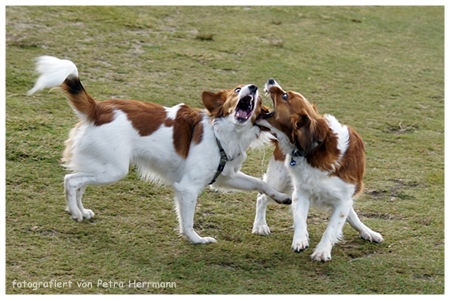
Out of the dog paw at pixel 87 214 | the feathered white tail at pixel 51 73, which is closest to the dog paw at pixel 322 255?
the dog paw at pixel 87 214

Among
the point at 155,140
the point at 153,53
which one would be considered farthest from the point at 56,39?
the point at 155,140

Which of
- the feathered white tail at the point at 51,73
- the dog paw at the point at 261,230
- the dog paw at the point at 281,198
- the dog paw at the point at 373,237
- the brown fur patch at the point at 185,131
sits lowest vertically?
the dog paw at the point at 261,230

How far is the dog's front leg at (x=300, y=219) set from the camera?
16.9 feet

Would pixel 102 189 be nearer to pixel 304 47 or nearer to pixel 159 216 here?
pixel 159 216

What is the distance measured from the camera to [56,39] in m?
9.96

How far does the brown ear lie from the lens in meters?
5.61

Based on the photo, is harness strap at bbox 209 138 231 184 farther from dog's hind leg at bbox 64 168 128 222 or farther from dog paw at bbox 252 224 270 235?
dog's hind leg at bbox 64 168 128 222

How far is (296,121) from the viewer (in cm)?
520

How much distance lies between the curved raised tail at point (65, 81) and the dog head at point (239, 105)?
2.82 ft

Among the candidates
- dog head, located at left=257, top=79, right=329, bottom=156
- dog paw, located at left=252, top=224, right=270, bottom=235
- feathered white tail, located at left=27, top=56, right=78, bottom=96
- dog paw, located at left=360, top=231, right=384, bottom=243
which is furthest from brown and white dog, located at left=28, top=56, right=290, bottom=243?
dog paw, located at left=360, top=231, right=384, bottom=243

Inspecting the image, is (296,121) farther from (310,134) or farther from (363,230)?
(363,230)

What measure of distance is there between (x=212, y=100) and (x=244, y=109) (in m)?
0.31

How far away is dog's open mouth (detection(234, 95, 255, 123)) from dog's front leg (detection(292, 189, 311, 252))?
63 centimetres

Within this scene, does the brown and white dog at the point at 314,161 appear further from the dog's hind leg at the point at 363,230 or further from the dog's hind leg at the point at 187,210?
the dog's hind leg at the point at 187,210
